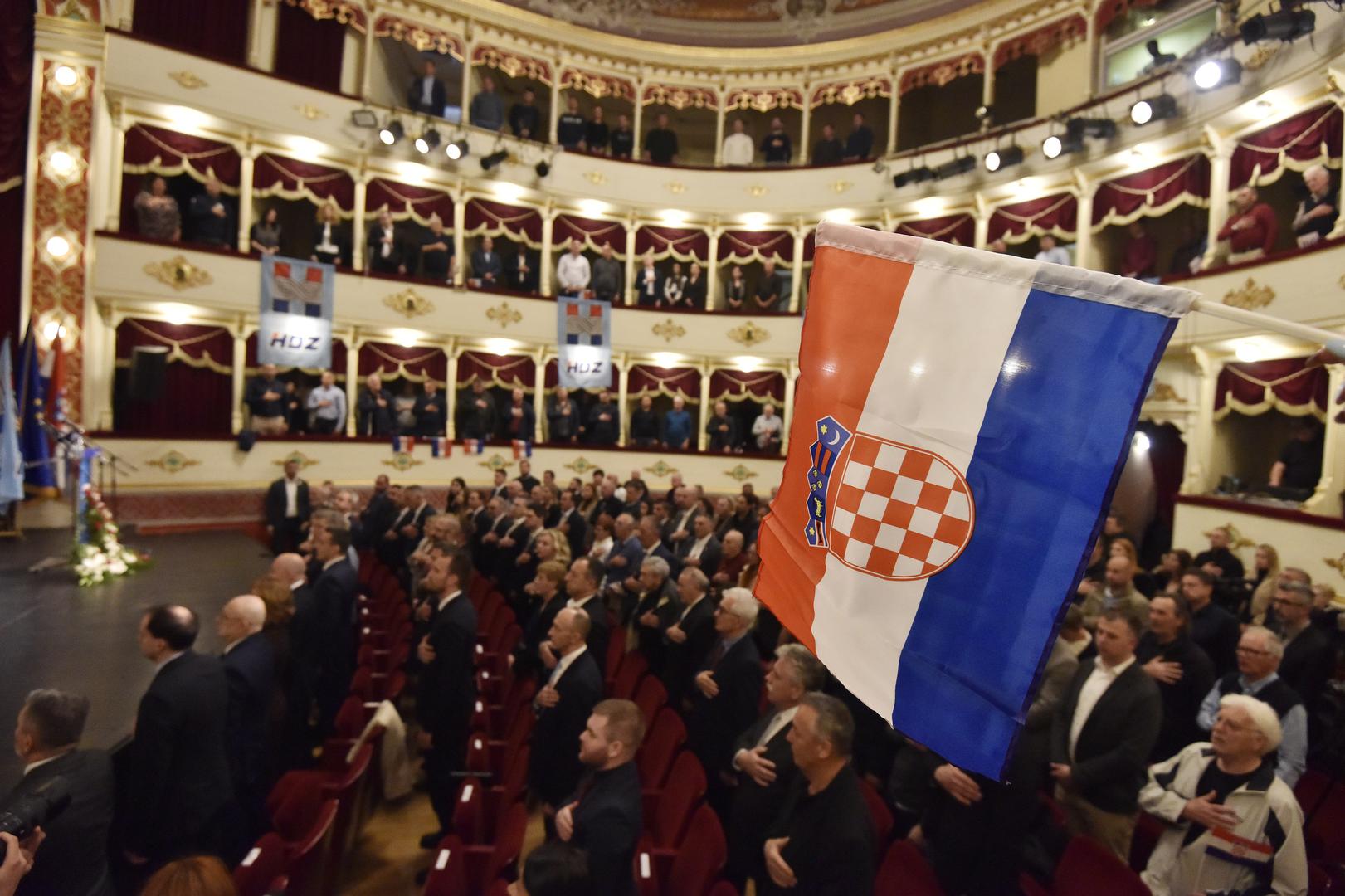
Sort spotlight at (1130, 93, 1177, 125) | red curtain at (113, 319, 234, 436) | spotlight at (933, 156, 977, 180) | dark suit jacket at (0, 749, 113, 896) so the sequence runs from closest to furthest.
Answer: dark suit jacket at (0, 749, 113, 896) < spotlight at (1130, 93, 1177, 125) < red curtain at (113, 319, 234, 436) < spotlight at (933, 156, 977, 180)

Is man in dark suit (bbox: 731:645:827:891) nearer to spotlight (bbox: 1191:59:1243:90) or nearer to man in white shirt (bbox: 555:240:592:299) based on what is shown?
spotlight (bbox: 1191:59:1243:90)

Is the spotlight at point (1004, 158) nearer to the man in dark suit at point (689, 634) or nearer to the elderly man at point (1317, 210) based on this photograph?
the elderly man at point (1317, 210)

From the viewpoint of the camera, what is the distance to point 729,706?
3729mm

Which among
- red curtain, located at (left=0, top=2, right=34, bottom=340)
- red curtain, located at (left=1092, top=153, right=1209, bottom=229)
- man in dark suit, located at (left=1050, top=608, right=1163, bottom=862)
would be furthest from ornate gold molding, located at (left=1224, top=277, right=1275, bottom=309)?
red curtain, located at (left=0, top=2, right=34, bottom=340)

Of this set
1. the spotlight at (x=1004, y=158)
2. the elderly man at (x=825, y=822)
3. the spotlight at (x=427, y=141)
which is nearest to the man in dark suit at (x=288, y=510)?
the spotlight at (x=427, y=141)

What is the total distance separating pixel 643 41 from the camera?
15.3m

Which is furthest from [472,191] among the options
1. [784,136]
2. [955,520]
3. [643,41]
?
[955,520]

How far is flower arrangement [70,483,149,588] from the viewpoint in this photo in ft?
A: 20.7

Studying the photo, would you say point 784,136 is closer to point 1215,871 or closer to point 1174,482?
point 1174,482

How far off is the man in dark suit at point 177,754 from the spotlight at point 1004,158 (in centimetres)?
1241

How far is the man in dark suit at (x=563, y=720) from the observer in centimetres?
339

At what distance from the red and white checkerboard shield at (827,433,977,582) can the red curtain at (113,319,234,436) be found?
36.0 feet

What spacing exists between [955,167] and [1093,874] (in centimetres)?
1234

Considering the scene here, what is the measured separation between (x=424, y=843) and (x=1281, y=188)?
1207 cm
